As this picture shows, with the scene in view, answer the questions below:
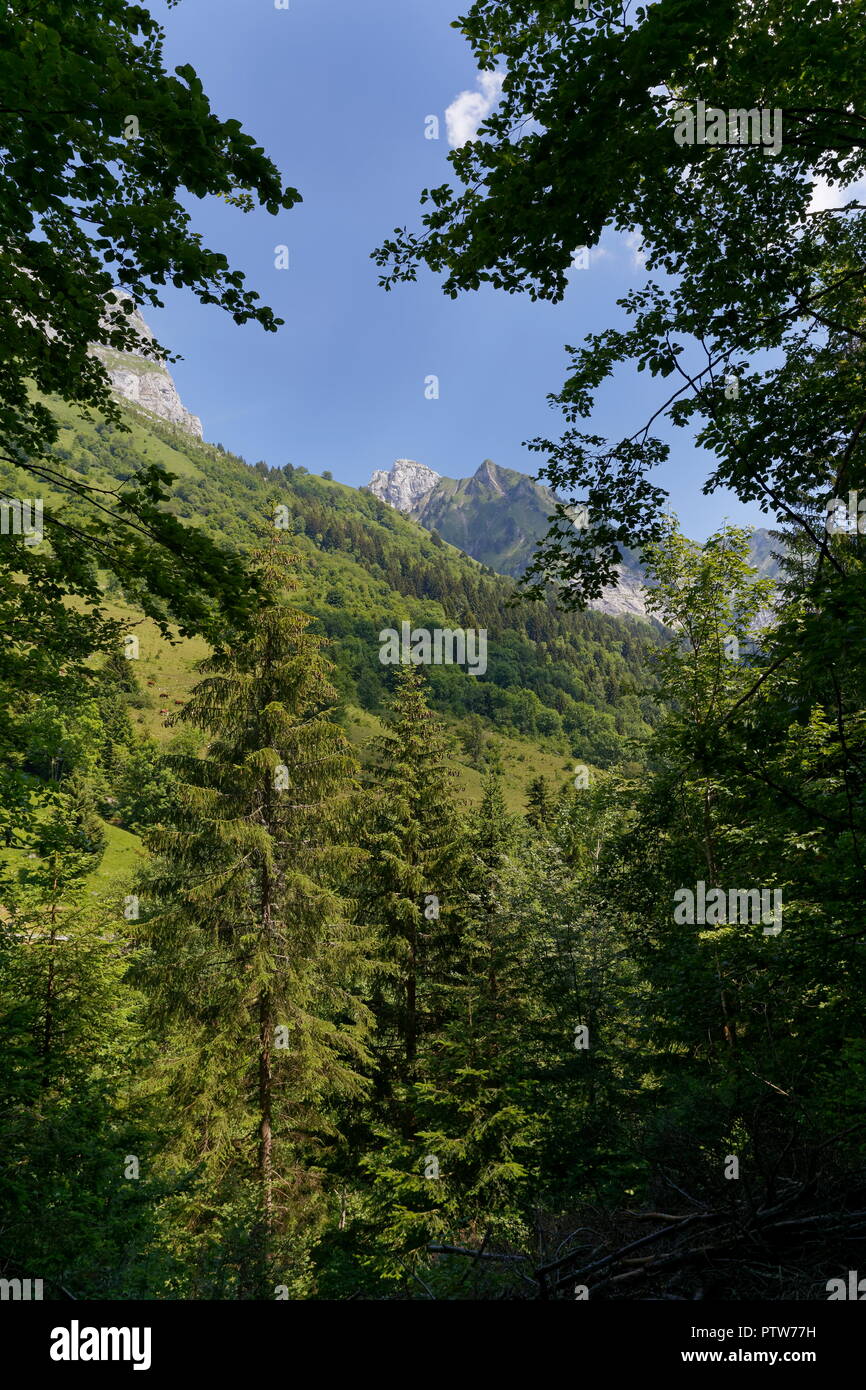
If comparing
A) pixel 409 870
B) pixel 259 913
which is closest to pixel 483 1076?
pixel 409 870

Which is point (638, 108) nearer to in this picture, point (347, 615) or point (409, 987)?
point (409, 987)

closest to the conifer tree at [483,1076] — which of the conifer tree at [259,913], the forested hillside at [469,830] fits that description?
the forested hillside at [469,830]

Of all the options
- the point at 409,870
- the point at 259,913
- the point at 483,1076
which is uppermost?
the point at 409,870

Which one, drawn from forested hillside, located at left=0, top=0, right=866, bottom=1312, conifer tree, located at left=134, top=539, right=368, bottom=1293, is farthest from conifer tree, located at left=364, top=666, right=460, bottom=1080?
conifer tree, located at left=134, top=539, right=368, bottom=1293

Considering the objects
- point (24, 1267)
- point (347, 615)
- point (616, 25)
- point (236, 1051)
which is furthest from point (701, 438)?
point (347, 615)

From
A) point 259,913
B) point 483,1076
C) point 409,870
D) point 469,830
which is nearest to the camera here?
point 259,913

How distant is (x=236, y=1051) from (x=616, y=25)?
15.2 meters

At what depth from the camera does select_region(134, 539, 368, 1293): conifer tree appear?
1159cm

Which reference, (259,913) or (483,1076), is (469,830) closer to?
(483,1076)

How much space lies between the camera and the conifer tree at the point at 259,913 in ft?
38.0

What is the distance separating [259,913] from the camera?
12.4 meters

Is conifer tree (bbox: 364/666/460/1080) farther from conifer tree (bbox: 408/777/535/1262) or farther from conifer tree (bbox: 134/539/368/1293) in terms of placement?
conifer tree (bbox: 134/539/368/1293)

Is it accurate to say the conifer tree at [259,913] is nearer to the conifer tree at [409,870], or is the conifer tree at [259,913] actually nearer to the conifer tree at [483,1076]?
the conifer tree at [483,1076]
